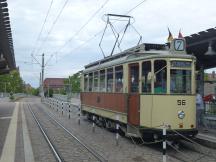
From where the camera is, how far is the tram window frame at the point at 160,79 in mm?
13828

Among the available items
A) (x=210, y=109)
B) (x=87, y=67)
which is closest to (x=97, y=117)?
(x=87, y=67)

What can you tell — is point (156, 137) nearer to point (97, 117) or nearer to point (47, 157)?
point (47, 157)

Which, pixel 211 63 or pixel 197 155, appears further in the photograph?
pixel 211 63

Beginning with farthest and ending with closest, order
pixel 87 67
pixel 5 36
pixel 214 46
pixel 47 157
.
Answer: pixel 5 36
pixel 87 67
pixel 214 46
pixel 47 157

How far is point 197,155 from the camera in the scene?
12961 millimetres

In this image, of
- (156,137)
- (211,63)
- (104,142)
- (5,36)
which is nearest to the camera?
(156,137)

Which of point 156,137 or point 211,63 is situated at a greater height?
point 211,63

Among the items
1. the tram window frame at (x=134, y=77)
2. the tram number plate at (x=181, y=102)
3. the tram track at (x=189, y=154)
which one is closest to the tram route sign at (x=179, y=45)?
the tram window frame at (x=134, y=77)

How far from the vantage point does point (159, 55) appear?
1390 centimetres

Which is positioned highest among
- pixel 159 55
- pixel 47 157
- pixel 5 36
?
pixel 5 36

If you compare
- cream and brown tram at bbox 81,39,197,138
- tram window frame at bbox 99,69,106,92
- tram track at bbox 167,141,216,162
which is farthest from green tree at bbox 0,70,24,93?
tram track at bbox 167,141,216,162

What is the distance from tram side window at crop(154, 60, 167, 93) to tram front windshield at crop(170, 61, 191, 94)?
0.21m

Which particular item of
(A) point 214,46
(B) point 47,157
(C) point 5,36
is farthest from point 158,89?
(C) point 5,36

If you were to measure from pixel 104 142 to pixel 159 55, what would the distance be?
3701 mm
